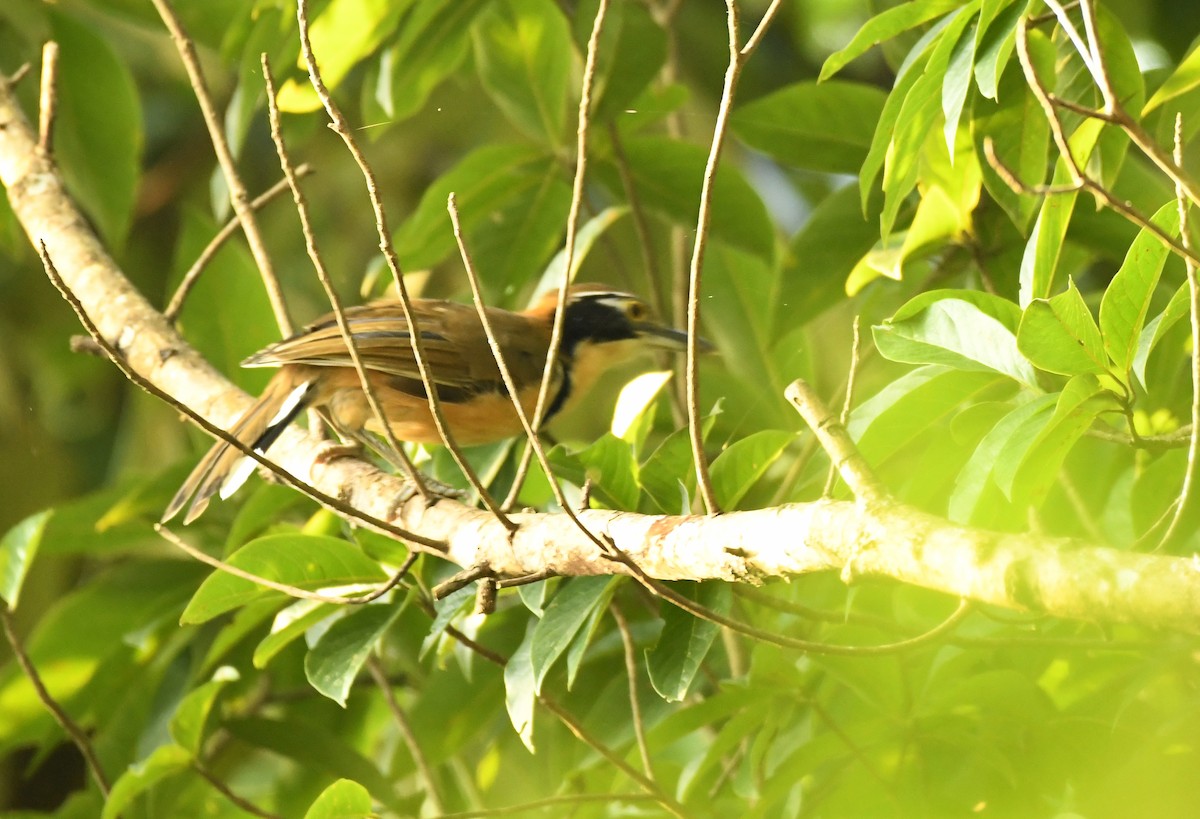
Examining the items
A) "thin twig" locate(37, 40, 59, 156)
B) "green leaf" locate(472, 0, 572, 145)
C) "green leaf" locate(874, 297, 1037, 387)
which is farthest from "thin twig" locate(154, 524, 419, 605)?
"thin twig" locate(37, 40, 59, 156)

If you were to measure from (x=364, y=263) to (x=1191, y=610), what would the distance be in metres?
6.51

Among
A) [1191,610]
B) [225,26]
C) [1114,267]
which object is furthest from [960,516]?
[225,26]

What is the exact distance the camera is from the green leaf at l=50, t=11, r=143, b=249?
13.9 feet

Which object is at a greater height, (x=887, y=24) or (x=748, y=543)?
(x=887, y=24)

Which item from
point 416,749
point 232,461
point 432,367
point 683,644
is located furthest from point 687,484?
point 432,367

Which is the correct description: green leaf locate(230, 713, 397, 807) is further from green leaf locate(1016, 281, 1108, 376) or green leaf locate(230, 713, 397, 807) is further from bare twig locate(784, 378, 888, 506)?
green leaf locate(1016, 281, 1108, 376)

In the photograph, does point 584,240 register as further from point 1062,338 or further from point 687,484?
point 1062,338

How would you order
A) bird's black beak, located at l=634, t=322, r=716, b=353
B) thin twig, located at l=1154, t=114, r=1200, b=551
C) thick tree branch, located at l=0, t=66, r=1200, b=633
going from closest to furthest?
thick tree branch, located at l=0, t=66, r=1200, b=633 → thin twig, located at l=1154, t=114, r=1200, b=551 → bird's black beak, located at l=634, t=322, r=716, b=353

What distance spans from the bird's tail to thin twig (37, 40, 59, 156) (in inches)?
41.0

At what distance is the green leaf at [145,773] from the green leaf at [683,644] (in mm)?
1319

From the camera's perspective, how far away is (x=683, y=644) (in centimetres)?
242

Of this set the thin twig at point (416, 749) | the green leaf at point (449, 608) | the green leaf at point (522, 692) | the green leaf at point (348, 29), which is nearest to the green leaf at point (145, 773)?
the thin twig at point (416, 749)

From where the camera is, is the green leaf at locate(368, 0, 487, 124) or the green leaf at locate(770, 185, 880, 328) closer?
the green leaf at locate(770, 185, 880, 328)

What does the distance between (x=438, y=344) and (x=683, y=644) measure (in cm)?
241
